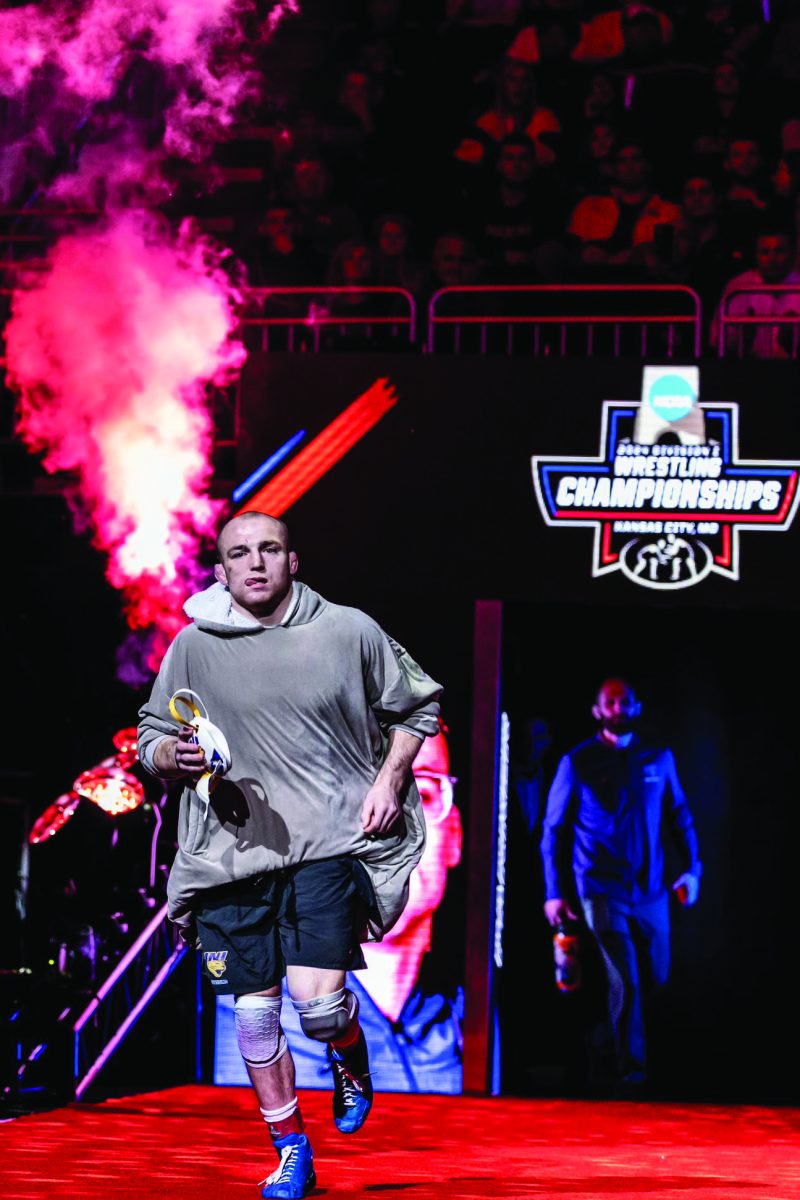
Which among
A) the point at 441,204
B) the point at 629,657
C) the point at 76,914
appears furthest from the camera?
the point at 441,204

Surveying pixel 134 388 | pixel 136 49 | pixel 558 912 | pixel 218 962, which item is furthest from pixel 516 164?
pixel 218 962

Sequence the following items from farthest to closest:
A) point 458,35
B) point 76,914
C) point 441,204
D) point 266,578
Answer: point 458,35
point 441,204
point 76,914
point 266,578

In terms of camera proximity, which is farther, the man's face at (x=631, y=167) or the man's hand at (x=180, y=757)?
the man's face at (x=631, y=167)

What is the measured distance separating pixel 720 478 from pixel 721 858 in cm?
197

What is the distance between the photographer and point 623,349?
31.9 feet

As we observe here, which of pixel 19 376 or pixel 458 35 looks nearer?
pixel 19 376

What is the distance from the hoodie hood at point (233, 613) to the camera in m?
5.15

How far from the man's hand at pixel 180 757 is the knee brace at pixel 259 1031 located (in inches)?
26.8

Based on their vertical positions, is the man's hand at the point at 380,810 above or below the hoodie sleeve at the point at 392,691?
below

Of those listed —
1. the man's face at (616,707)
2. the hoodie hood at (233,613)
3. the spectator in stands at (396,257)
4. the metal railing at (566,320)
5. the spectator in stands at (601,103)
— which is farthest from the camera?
the spectator in stands at (601,103)

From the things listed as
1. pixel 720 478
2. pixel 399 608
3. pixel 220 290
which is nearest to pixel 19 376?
pixel 220 290

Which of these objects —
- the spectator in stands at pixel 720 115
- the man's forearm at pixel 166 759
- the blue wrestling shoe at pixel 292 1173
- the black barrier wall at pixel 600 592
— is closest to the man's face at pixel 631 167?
the spectator in stands at pixel 720 115

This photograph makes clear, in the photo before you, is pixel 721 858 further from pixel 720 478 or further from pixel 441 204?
pixel 441 204

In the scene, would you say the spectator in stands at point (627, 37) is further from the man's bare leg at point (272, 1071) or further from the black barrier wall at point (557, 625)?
the man's bare leg at point (272, 1071)
